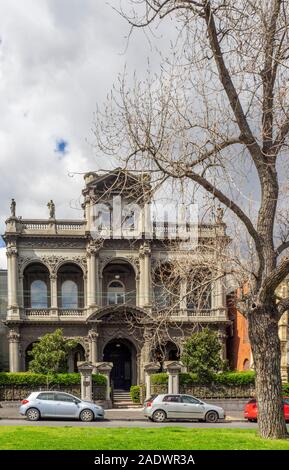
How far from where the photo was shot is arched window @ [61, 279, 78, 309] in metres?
46.8

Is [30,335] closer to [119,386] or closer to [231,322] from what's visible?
[119,386]

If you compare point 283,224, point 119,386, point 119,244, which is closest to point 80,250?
point 119,244

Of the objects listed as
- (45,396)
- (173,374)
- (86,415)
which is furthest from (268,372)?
(173,374)

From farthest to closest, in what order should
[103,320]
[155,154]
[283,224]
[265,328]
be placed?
[103,320] < [283,224] < [265,328] < [155,154]

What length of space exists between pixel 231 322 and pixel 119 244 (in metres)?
9.72

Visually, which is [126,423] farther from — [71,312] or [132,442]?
[71,312]

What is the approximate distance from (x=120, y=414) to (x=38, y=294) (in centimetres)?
1643

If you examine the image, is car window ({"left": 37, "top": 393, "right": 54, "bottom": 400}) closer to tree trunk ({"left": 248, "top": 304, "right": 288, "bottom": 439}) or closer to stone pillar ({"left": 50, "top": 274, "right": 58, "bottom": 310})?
tree trunk ({"left": 248, "top": 304, "right": 288, "bottom": 439})

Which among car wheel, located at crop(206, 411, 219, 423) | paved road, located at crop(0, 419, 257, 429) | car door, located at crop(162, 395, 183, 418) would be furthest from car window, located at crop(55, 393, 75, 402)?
car wheel, located at crop(206, 411, 219, 423)

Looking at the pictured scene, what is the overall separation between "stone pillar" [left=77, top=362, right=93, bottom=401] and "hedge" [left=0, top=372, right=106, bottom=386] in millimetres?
454

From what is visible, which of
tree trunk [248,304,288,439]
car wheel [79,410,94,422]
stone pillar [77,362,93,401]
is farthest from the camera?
stone pillar [77,362,93,401]

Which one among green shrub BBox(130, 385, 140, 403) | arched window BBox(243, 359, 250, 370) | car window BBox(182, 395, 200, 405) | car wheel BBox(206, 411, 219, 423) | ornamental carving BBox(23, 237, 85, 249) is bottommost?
green shrub BBox(130, 385, 140, 403)

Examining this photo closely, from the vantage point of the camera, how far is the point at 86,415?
2769cm

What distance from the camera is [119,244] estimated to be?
46500 mm
